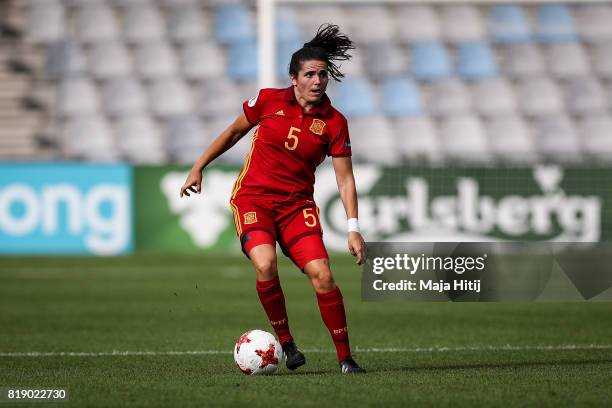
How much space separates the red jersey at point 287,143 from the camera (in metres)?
6.27

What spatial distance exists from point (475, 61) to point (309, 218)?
1565cm

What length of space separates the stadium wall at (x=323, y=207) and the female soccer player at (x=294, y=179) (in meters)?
10.2

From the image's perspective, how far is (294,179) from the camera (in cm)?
635

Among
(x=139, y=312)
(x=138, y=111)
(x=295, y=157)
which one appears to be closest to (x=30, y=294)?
(x=139, y=312)

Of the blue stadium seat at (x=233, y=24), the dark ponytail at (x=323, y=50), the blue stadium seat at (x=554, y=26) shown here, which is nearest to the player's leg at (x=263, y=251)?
the dark ponytail at (x=323, y=50)

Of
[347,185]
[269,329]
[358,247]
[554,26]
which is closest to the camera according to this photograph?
[358,247]

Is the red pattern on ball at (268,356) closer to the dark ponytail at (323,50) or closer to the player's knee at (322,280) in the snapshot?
the player's knee at (322,280)

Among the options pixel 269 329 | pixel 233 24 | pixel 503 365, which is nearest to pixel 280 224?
pixel 503 365

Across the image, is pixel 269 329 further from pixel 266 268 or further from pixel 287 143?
pixel 287 143

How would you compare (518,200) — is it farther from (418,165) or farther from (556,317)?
(556,317)

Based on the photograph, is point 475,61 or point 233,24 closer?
point 475,61

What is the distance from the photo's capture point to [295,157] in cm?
632

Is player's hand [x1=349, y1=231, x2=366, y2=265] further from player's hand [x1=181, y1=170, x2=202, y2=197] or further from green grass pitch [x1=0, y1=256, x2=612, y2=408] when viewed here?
player's hand [x1=181, y1=170, x2=202, y2=197]

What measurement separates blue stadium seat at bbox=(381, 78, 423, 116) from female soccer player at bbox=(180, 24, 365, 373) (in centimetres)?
1482
